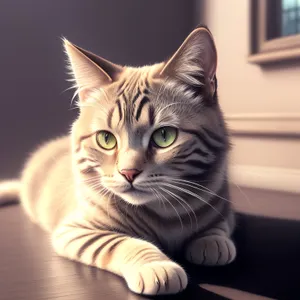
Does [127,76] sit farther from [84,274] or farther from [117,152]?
[84,274]

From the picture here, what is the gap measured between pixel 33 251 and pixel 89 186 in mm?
211

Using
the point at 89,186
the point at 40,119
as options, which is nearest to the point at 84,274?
the point at 89,186

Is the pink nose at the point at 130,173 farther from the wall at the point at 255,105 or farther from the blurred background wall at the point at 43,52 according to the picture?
the blurred background wall at the point at 43,52

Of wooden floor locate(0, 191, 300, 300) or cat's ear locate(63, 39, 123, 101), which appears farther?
cat's ear locate(63, 39, 123, 101)

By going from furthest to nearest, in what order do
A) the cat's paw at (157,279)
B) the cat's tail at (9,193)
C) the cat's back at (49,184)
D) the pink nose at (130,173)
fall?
the cat's tail at (9,193) < the cat's back at (49,184) < the pink nose at (130,173) < the cat's paw at (157,279)

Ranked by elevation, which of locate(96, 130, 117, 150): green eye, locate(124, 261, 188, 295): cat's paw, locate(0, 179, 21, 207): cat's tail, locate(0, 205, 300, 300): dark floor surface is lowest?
locate(0, 179, 21, 207): cat's tail

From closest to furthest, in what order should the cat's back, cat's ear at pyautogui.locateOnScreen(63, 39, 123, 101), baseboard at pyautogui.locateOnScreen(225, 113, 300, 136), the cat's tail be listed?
cat's ear at pyautogui.locateOnScreen(63, 39, 123, 101) → the cat's back → the cat's tail → baseboard at pyautogui.locateOnScreen(225, 113, 300, 136)

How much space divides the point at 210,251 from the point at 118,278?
7.6 inches

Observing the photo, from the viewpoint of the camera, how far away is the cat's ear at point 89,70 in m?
0.95

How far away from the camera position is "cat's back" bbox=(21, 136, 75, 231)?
1.18 metres

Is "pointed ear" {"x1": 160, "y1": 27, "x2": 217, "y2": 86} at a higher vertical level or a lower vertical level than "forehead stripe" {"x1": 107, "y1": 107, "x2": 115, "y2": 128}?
higher

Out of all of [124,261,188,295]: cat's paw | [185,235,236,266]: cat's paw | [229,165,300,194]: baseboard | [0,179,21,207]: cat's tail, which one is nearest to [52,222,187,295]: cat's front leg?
[124,261,188,295]: cat's paw

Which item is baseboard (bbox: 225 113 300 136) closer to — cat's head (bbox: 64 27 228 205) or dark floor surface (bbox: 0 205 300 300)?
dark floor surface (bbox: 0 205 300 300)

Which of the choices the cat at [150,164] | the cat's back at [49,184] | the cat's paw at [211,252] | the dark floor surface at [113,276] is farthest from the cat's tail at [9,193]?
the cat's paw at [211,252]
